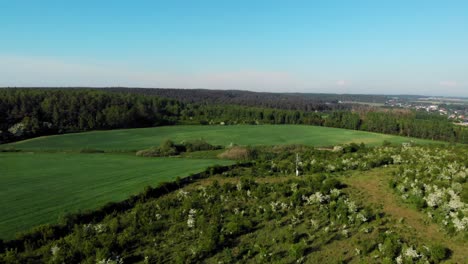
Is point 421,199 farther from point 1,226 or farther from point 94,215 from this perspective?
point 1,226

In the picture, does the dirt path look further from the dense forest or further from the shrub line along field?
Answer: the dense forest

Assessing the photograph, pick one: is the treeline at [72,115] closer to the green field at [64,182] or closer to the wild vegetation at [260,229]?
the green field at [64,182]

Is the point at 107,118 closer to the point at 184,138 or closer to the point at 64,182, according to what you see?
the point at 184,138

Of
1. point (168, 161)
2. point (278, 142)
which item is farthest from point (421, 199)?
point (278, 142)

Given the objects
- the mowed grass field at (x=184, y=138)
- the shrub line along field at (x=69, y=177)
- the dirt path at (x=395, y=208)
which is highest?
the dirt path at (x=395, y=208)

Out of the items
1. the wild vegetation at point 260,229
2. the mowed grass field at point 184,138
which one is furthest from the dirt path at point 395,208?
the mowed grass field at point 184,138
